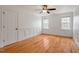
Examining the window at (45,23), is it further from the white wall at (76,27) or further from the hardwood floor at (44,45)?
the white wall at (76,27)

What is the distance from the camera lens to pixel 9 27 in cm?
144

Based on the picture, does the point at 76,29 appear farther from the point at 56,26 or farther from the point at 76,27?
the point at 56,26

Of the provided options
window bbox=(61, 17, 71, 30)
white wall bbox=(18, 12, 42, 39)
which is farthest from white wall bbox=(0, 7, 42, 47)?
window bbox=(61, 17, 71, 30)

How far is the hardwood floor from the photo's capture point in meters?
1.32

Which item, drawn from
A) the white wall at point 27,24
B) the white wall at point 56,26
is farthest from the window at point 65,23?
the white wall at point 27,24

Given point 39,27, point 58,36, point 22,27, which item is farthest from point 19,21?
point 58,36

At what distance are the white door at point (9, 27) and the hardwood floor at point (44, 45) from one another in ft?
0.36

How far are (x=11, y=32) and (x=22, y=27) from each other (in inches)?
7.8

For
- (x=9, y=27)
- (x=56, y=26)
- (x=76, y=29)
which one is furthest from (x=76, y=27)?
(x=9, y=27)

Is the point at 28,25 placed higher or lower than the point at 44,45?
higher

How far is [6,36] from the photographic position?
1.44m

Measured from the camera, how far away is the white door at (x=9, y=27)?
4.59ft

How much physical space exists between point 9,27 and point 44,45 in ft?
2.08
